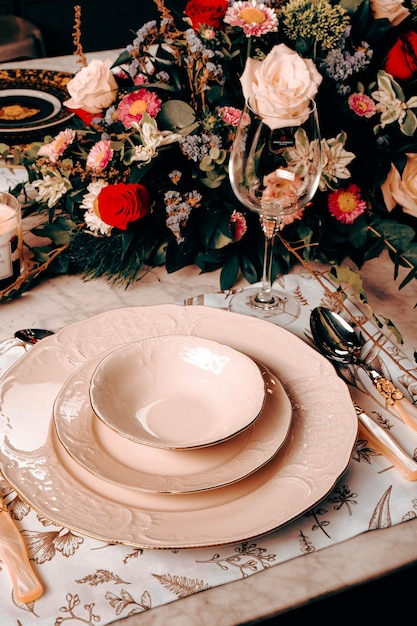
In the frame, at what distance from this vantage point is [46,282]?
1.04 m

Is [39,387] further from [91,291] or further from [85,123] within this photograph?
[85,123]

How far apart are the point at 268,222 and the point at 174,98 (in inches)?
11.5

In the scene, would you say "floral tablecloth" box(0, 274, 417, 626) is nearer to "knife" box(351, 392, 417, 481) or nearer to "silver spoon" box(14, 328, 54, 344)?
"knife" box(351, 392, 417, 481)

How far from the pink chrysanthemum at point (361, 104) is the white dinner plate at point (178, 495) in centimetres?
37

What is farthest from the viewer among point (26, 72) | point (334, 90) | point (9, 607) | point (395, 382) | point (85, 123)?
point (26, 72)

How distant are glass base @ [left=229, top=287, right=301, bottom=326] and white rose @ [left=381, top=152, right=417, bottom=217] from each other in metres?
0.23

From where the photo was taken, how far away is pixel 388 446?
722 mm

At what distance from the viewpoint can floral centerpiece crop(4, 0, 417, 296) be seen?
982mm

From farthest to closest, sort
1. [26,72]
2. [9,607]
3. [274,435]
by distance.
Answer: [26,72], [274,435], [9,607]

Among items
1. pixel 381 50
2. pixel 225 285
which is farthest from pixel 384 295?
pixel 381 50

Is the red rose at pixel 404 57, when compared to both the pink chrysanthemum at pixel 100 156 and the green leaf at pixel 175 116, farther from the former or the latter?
the pink chrysanthemum at pixel 100 156

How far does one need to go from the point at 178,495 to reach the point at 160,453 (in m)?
0.05

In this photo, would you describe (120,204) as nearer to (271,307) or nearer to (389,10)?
(271,307)

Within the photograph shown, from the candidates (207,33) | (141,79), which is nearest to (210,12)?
(207,33)
